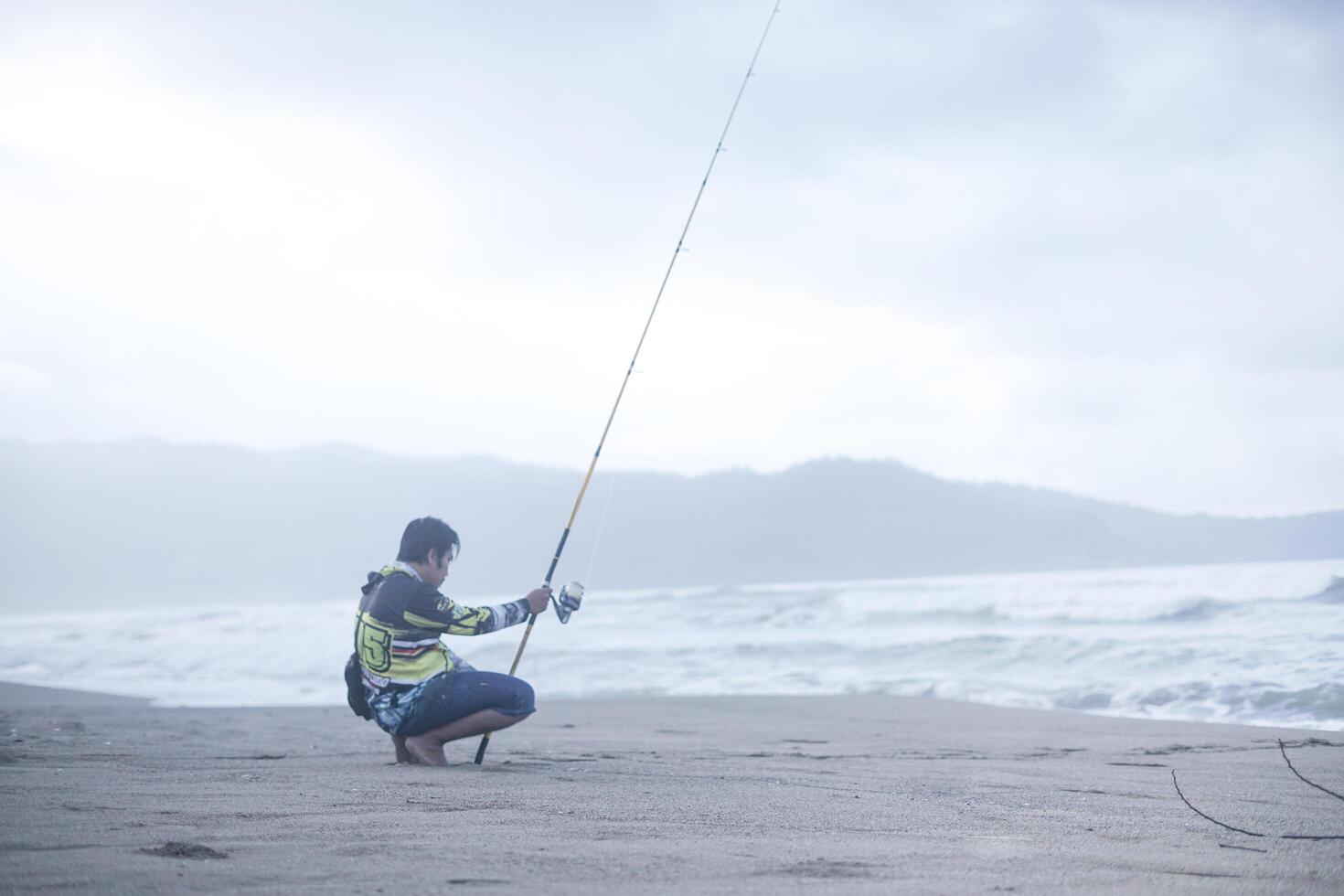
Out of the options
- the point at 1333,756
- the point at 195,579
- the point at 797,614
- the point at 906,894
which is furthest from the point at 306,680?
the point at 195,579

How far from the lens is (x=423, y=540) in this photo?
13.6 feet

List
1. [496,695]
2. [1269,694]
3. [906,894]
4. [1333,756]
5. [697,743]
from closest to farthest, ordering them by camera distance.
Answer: [906,894] → [496,695] → [1333,756] → [697,743] → [1269,694]

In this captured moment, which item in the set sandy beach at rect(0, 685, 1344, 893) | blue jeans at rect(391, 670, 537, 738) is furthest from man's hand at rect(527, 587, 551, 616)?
sandy beach at rect(0, 685, 1344, 893)

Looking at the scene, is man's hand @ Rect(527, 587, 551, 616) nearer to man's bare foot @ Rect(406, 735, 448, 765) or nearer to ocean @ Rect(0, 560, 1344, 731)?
man's bare foot @ Rect(406, 735, 448, 765)

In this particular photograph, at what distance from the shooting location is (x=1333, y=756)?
16.0 feet

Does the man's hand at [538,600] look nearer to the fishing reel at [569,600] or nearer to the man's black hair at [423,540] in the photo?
the fishing reel at [569,600]

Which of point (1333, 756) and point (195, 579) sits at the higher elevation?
point (1333, 756)

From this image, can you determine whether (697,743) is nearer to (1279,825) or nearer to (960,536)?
(1279,825)

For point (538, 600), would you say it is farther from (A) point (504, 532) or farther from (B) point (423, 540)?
(A) point (504, 532)

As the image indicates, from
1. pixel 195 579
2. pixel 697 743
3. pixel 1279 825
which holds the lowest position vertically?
pixel 195 579

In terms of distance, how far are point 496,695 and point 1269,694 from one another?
6210 millimetres

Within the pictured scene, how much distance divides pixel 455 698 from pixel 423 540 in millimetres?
631

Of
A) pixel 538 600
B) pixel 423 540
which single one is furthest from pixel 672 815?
pixel 423 540

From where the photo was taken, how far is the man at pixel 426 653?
4082 millimetres
